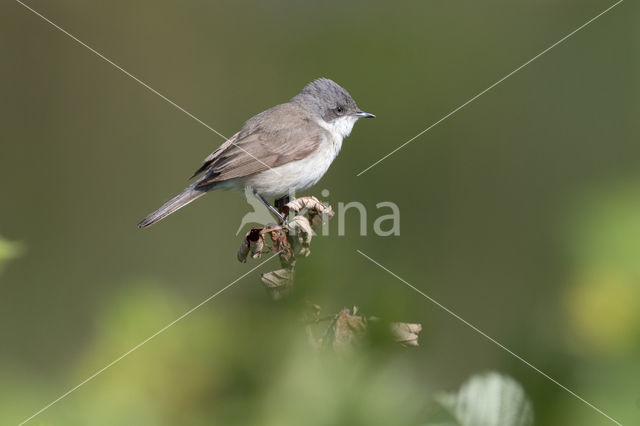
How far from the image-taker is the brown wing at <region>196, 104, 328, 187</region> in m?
4.30

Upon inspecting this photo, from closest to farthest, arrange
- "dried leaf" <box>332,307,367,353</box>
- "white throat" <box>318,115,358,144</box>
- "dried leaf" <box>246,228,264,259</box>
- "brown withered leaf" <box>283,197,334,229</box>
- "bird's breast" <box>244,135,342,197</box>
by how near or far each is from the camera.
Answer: "dried leaf" <box>332,307,367,353</box> → "dried leaf" <box>246,228,264,259</box> → "brown withered leaf" <box>283,197,334,229</box> → "bird's breast" <box>244,135,342,197</box> → "white throat" <box>318,115,358,144</box>

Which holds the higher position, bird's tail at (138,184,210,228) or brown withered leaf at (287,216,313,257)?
brown withered leaf at (287,216,313,257)

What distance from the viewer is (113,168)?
24.7ft

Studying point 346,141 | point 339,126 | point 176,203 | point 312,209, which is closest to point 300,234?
point 312,209

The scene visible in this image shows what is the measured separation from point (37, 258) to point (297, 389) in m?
6.22

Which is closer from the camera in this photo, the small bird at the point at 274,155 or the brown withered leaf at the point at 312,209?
the brown withered leaf at the point at 312,209

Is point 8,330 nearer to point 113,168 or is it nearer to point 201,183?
point 201,183

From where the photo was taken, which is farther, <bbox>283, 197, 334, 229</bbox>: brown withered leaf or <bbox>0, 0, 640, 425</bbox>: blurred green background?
<bbox>0, 0, 640, 425</bbox>: blurred green background

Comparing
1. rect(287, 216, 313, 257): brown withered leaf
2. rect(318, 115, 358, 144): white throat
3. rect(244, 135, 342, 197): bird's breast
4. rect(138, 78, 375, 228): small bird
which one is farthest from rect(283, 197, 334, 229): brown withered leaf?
rect(318, 115, 358, 144): white throat

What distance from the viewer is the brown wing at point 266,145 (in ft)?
14.1

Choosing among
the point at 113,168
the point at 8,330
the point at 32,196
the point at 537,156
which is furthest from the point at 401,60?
the point at 8,330

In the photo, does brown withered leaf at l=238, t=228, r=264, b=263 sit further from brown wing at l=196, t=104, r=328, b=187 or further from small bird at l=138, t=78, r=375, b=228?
brown wing at l=196, t=104, r=328, b=187

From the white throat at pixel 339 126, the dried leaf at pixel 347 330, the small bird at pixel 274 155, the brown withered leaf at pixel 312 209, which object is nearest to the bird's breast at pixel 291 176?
the small bird at pixel 274 155

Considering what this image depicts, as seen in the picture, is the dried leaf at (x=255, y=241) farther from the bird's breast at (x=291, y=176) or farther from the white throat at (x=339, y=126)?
the white throat at (x=339, y=126)
